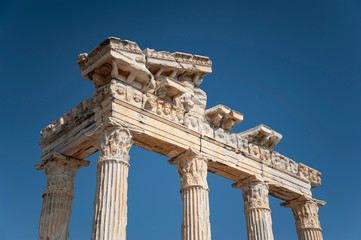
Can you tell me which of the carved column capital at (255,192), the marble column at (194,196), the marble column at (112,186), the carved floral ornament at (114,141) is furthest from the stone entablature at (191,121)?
the marble column at (194,196)

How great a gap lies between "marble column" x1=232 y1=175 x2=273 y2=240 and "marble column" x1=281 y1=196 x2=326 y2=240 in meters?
3.72

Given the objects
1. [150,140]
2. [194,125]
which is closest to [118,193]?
[150,140]

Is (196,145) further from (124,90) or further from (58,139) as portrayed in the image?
(58,139)

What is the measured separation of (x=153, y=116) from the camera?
57.5 ft

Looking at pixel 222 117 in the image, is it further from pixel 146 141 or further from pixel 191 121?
pixel 146 141

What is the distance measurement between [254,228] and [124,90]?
9115 mm

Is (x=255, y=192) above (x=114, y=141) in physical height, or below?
above

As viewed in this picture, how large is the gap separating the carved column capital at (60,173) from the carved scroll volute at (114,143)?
9.83 ft

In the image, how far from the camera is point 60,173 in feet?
59.7

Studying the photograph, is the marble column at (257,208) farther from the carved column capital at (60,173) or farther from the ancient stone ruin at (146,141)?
the carved column capital at (60,173)

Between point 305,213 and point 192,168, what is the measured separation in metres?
9.02

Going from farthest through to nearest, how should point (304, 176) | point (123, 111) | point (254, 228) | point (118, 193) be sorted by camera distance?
point (304, 176) → point (254, 228) → point (123, 111) → point (118, 193)

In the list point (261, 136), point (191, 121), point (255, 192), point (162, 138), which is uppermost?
point (261, 136)

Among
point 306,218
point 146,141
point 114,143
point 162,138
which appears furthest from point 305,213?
point 114,143
